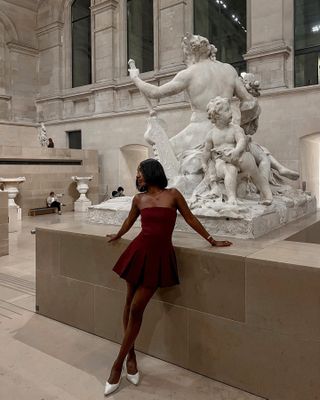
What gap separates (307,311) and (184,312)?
0.91 metres

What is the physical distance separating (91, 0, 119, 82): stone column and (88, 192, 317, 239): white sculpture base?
11.7m

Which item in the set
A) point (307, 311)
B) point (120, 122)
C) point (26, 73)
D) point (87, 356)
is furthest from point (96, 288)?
point (26, 73)

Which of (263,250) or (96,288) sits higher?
(263,250)

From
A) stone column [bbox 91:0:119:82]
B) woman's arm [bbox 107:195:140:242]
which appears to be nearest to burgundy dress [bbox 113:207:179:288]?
woman's arm [bbox 107:195:140:242]

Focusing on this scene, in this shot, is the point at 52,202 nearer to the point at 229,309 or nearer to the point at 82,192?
the point at 82,192

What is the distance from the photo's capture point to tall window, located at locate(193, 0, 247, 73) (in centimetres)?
1275

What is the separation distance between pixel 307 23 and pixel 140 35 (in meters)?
6.69

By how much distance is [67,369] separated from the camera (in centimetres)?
290

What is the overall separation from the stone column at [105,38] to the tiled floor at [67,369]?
12.6 meters

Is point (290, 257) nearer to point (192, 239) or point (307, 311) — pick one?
point (307, 311)

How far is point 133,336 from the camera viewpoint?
8.46 feet

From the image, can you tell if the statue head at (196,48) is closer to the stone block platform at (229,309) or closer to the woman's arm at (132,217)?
the stone block platform at (229,309)

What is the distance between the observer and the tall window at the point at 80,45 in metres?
16.8

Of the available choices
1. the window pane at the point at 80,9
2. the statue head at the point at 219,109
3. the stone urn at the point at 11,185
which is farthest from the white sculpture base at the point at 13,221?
the window pane at the point at 80,9
